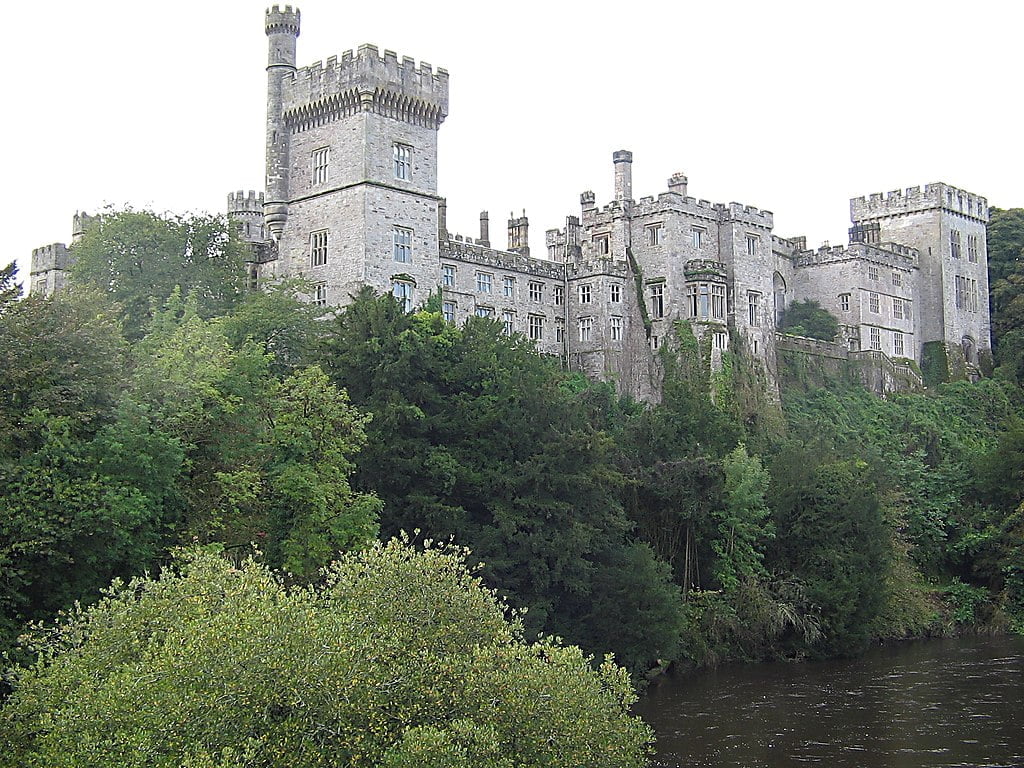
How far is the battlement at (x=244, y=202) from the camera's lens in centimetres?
6750

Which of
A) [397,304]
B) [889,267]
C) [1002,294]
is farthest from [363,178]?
[1002,294]

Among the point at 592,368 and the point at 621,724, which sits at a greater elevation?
the point at 592,368

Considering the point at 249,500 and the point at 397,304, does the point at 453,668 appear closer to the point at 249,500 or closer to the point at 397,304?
the point at 249,500

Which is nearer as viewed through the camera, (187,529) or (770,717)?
(187,529)

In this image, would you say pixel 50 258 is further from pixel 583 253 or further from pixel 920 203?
pixel 920 203

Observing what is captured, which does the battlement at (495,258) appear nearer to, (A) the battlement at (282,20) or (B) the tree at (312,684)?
(A) the battlement at (282,20)

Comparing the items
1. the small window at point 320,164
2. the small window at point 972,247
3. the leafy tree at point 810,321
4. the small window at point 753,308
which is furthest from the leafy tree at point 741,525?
the small window at point 972,247

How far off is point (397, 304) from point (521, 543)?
891 cm

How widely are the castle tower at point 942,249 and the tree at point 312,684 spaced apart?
59.7m

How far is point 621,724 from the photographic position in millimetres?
22797

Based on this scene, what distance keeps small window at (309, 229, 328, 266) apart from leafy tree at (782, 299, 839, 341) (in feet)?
106

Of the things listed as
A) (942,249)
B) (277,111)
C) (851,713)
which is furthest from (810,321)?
(851,713)

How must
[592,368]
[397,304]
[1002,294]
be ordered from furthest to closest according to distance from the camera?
[1002,294], [592,368], [397,304]

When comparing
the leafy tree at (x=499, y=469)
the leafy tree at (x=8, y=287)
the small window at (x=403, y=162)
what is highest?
the small window at (x=403, y=162)
